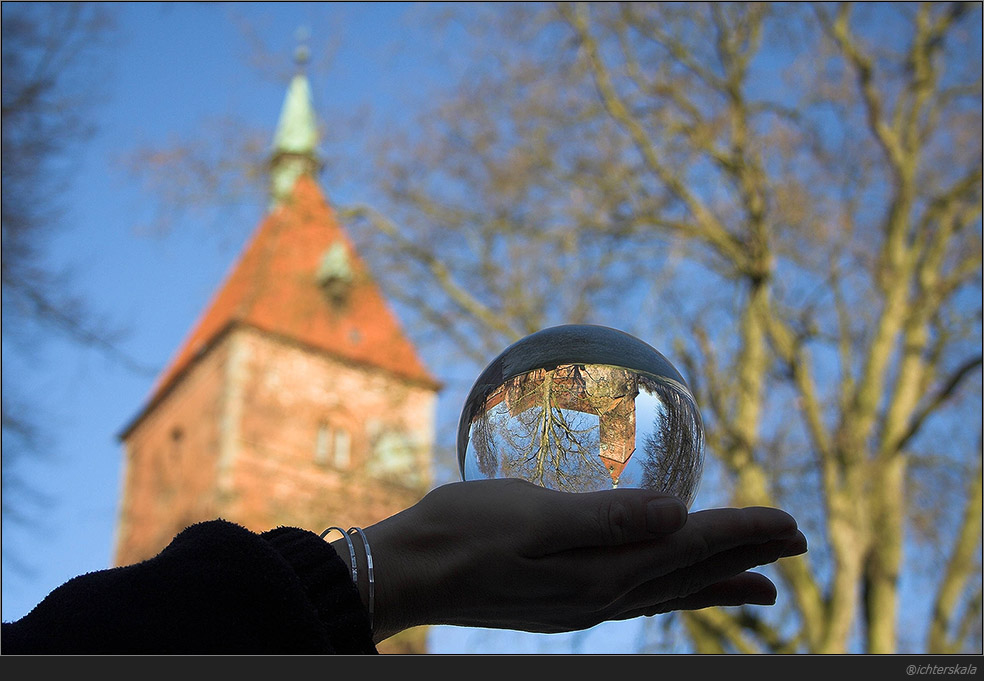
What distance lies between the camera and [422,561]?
1457mm

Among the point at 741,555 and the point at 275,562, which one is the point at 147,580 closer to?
the point at 275,562

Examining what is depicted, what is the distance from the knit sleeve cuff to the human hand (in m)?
0.10

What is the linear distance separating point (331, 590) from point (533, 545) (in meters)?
0.28

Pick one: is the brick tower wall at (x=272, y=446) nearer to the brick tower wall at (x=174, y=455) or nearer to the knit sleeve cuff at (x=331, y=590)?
the brick tower wall at (x=174, y=455)

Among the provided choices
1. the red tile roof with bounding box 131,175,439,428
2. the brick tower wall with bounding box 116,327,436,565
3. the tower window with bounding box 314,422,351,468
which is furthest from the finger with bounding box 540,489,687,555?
the tower window with bounding box 314,422,351,468

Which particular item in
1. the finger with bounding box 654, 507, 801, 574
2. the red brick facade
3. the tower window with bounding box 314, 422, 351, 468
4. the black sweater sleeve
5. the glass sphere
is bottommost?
the black sweater sleeve

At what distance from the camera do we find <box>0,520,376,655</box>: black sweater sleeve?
1.23 meters

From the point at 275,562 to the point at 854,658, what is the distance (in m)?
0.73

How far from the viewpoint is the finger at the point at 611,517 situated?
1.40 m

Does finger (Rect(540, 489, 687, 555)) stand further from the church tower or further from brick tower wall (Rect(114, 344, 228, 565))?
brick tower wall (Rect(114, 344, 228, 565))

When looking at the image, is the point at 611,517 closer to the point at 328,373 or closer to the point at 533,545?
the point at 533,545

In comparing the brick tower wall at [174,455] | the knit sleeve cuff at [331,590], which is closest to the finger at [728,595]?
the knit sleeve cuff at [331,590]

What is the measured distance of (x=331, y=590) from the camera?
1.34 metres

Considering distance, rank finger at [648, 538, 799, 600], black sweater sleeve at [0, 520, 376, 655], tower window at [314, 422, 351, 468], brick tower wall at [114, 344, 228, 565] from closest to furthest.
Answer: black sweater sleeve at [0, 520, 376, 655] < finger at [648, 538, 799, 600] < brick tower wall at [114, 344, 228, 565] < tower window at [314, 422, 351, 468]
